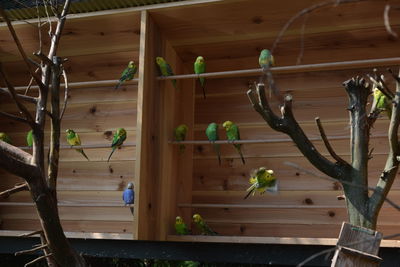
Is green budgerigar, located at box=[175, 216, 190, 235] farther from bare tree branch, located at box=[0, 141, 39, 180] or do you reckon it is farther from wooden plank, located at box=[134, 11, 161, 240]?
bare tree branch, located at box=[0, 141, 39, 180]

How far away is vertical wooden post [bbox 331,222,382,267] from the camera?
1.52 m

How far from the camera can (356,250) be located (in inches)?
60.1

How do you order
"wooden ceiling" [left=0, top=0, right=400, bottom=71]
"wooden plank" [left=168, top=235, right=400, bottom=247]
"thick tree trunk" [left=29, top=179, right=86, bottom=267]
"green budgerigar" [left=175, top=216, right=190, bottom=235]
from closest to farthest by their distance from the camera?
"thick tree trunk" [left=29, top=179, right=86, bottom=267]
"wooden plank" [left=168, top=235, right=400, bottom=247]
"wooden ceiling" [left=0, top=0, right=400, bottom=71]
"green budgerigar" [left=175, top=216, right=190, bottom=235]

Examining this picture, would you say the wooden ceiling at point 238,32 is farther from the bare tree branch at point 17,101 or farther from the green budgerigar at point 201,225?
the bare tree branch at point 17,101

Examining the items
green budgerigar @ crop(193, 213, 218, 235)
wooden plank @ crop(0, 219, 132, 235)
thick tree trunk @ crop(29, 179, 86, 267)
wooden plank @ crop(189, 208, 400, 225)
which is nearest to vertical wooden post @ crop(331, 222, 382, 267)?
thick tree trunk @ crop(29, 179, 86, 267)

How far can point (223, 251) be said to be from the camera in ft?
9.93

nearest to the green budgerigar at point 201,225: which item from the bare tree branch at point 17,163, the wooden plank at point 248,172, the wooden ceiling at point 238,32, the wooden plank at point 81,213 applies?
the wooden plank at point 248,172

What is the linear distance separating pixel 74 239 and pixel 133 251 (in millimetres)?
401

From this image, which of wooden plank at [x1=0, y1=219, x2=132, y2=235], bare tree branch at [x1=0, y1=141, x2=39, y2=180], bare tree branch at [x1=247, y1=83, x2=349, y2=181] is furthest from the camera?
wooden plank at [x1=0, y1=219, x2=132, y2=235]

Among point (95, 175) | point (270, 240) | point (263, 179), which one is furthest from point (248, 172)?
point (95, 175)

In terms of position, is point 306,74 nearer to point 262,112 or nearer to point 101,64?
point 101,64

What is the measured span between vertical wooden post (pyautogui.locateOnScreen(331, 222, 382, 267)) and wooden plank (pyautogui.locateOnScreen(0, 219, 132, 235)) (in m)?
2.55

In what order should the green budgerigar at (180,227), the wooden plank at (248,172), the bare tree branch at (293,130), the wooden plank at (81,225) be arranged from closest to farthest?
the bare tree branch at (293,130) → the green budgerigar at (180,227) → the wooden plank at (248,172) → the wooden plank at (81,225)

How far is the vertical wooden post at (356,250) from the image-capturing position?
1524 mm
